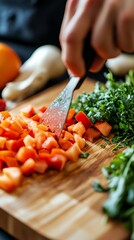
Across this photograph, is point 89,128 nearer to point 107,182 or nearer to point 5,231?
point 107,182

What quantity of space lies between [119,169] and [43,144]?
332mm

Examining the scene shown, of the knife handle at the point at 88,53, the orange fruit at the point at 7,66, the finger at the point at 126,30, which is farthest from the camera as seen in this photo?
the orange fruit at the point at 7,66

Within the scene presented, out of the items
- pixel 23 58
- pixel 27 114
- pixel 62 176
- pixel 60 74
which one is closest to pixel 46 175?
pixel 62 176

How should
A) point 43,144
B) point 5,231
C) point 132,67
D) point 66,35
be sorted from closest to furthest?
point 66,35 → point 5,231 → point 43,144 → point 132,67

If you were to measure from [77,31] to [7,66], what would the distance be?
1208mm

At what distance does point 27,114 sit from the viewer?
1957mm

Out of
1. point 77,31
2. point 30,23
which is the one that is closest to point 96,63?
point 77,31

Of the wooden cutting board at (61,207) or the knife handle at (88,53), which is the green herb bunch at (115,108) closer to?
the wooden cutting board at (61,207)

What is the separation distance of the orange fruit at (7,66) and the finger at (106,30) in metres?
1.20

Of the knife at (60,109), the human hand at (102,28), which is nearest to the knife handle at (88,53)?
the human hand at (102,28)

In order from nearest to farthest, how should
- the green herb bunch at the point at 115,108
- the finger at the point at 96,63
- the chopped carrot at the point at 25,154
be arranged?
1. the finger at the point at 96,63
2. the chopped carrot at the point at 25,154
3. the green herb bunch at the point at 115,108

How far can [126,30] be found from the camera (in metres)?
1.17

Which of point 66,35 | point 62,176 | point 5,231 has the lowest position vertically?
point 5,231

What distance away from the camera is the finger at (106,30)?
1.17 metres
